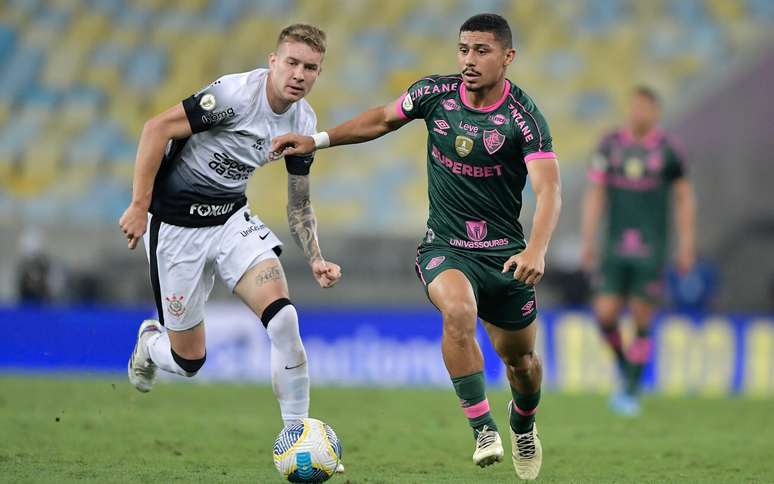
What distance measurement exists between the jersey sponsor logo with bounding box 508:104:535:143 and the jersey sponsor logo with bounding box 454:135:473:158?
287mm

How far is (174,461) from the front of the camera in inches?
291

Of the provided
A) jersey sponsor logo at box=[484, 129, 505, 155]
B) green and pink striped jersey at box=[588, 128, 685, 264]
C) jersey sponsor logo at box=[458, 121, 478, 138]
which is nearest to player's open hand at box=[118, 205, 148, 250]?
Result: jersey sponsor logo at box=[458, 121, 478, 138]

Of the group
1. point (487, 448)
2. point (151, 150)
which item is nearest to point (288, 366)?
point (487, 448)

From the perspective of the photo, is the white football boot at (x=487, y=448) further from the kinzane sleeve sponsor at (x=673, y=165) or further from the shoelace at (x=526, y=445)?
the kinzane sleeve sponsor at (x=673, y=165)

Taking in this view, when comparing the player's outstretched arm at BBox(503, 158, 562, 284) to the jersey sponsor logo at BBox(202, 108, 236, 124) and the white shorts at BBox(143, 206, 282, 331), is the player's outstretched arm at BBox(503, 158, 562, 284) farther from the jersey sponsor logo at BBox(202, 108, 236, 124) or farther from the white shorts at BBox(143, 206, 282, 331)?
the jersey sponsor logo at BBox(202, 108, 236, 124)

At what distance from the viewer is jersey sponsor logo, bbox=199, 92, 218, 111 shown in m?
6.95

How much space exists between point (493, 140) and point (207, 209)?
71.9 inches

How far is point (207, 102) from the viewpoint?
22.8 ft

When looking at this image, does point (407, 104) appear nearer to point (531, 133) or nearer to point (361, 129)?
point (361, 129)

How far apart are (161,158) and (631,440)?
4432mm

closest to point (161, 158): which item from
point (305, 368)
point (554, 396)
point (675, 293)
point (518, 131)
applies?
point (305, 368)

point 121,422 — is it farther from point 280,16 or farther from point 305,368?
point 280,16

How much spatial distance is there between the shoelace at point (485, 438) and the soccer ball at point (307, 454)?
764 mm

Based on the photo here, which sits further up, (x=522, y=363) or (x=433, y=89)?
(x=433, y=89)
